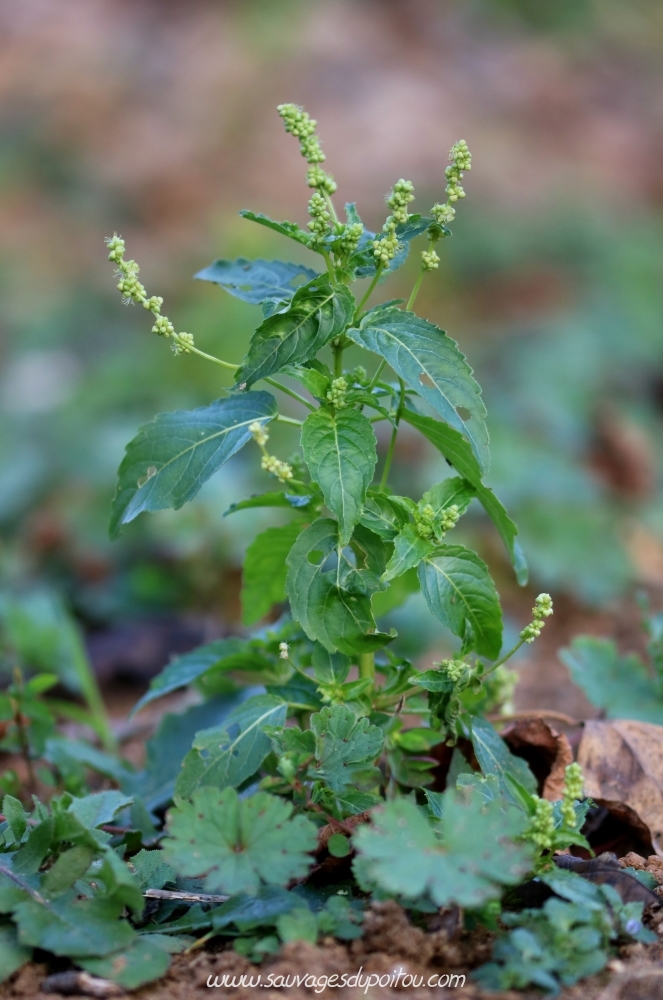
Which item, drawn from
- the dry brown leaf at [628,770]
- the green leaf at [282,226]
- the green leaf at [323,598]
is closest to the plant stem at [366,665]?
the green leaf at [323,598]

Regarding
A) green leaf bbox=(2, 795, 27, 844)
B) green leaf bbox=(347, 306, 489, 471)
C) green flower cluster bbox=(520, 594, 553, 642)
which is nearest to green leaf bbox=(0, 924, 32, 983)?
green leaf bbox=(2, 795, 27, 844)

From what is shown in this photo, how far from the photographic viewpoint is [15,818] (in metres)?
1.73

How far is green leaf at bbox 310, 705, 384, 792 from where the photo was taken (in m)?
1.65

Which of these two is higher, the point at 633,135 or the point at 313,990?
the point at 633,135

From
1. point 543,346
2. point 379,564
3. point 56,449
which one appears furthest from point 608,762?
point 543,346

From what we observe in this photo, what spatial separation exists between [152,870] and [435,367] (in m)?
0.99

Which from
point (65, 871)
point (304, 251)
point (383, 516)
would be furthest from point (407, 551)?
point (304, 251)

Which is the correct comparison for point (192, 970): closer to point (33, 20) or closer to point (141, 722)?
point (141, 722)

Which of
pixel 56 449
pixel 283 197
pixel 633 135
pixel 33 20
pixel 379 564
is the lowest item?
pixel 56 449

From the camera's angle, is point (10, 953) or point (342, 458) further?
point (342, 458)

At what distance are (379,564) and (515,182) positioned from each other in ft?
28.3

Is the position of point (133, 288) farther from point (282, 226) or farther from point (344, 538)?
point (344, 538)

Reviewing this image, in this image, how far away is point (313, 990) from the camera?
1373 mm

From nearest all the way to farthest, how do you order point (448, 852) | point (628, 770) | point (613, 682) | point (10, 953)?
point (448, 852) → point (10, 953) → point (628, 770) → point (613, 682)
